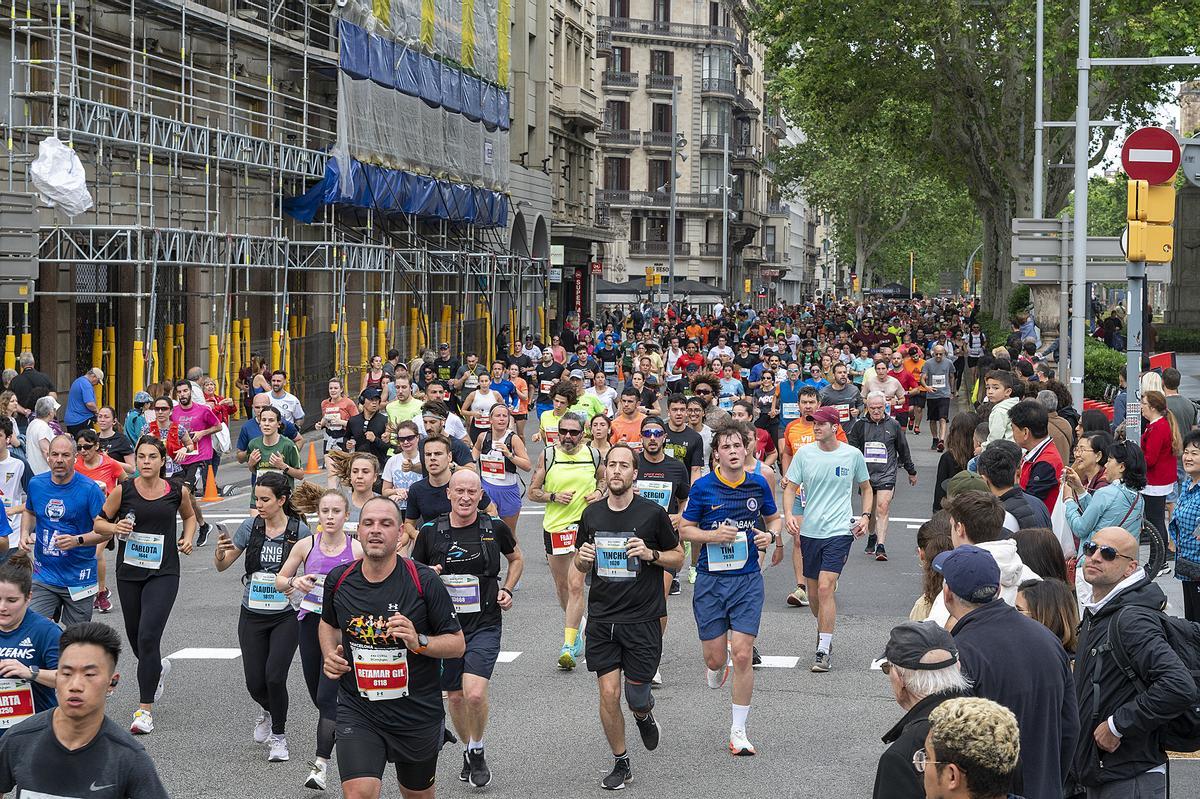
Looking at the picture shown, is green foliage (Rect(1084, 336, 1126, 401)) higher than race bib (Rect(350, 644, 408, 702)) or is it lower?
higher

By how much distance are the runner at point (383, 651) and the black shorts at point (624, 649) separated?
180 cm

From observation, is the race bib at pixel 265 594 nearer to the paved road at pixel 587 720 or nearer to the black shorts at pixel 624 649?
the paved road at pixel 587 720

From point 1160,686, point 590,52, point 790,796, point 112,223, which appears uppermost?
point 590,52

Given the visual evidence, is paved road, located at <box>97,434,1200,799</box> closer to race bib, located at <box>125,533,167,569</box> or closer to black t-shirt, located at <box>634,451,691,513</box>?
race bib, located at <box>125,533,167,569</box>

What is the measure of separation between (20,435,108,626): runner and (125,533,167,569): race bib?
17 cm

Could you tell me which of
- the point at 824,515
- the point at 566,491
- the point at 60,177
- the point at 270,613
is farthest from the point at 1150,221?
the point at 60,177

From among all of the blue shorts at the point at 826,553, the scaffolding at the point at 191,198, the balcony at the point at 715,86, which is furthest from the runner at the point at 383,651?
the balcony at the point at 715,86

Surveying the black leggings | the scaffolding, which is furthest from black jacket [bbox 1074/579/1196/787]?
the scaffolding

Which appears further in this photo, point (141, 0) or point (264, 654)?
point (141, 0)

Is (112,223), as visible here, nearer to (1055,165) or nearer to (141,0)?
(141,0)

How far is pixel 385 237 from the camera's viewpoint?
3775cm

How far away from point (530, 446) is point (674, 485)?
15.1 metres

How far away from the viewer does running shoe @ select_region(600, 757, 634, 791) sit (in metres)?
8.57

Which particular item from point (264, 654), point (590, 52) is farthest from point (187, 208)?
point (590, 52)
